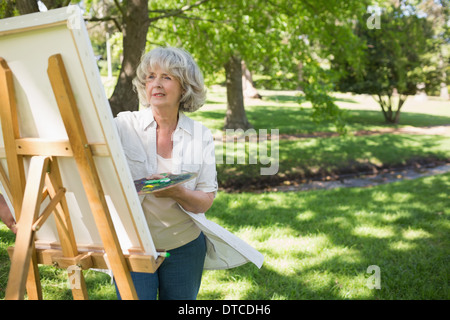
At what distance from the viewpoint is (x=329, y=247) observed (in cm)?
411

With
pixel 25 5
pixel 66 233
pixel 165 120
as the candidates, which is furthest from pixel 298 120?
pixel 66 233

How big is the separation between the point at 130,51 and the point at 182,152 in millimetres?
3719

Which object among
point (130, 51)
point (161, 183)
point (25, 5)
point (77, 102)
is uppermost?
point (25, 5)

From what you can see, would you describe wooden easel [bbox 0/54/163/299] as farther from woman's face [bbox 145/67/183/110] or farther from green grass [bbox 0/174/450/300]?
green grass [bbox 0/174/450/300]

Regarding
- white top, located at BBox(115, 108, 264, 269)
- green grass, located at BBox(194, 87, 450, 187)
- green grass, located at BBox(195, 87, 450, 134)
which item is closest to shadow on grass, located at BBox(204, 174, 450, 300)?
white top, located at BBox(115, 108, 264, 269)

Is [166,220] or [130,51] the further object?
[130,51]

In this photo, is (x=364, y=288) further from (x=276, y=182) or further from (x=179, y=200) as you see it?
(x=276, y=182)

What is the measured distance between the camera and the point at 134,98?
5.00m

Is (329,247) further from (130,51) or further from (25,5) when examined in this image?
(25,5)

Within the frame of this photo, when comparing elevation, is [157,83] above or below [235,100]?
above

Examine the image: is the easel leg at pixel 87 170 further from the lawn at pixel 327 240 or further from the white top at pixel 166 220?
the lawn at pixel 327 240

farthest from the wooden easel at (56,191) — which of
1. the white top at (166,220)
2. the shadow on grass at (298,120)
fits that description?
the shadow on grass at (298,120)

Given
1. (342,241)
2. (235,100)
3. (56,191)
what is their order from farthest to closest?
1. (235,100)
2. (342,241)
3. (56,191)

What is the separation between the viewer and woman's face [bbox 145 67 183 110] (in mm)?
1939
